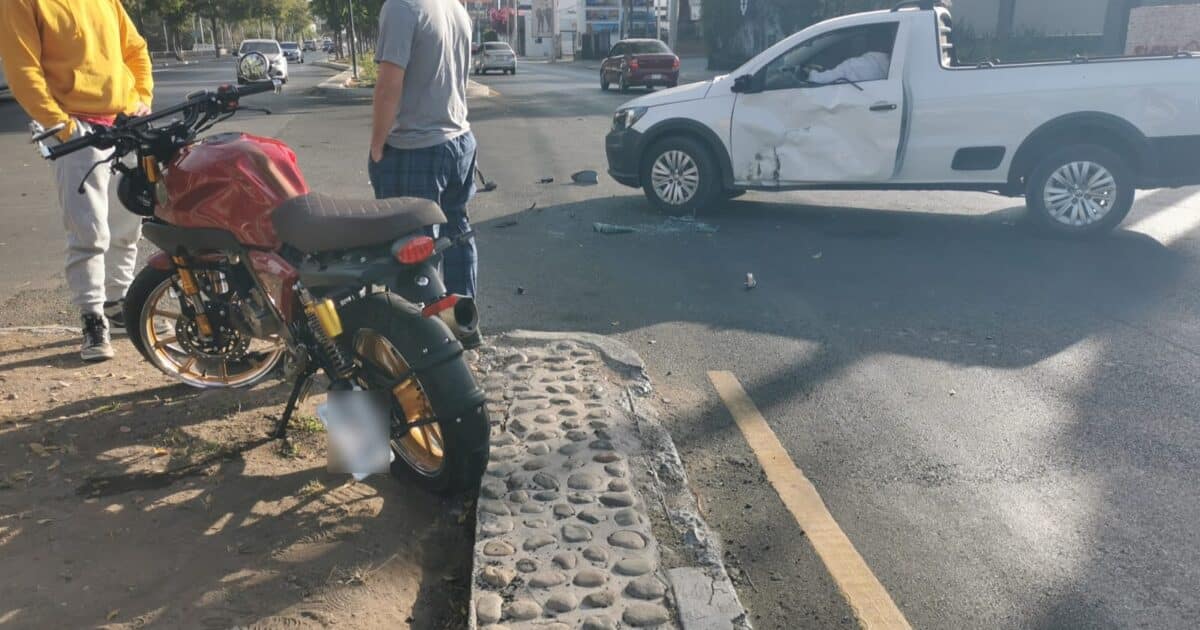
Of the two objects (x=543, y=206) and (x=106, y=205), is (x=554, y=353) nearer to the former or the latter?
(x=106, y=205)

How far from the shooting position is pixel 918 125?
861 cm

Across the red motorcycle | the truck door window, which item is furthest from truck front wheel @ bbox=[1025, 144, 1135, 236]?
the red motorcycle

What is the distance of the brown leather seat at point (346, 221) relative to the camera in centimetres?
331

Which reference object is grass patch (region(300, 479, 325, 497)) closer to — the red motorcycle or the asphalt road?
the red motorcycle

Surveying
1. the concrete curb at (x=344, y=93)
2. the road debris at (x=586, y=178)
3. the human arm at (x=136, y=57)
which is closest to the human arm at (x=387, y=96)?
the human arm at (x=136, y=57)

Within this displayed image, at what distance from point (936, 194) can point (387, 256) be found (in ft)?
28.1

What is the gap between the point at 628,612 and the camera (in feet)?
9.31

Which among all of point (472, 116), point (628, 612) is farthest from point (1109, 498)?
point (472, 116)

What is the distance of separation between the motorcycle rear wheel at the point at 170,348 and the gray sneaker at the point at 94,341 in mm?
558

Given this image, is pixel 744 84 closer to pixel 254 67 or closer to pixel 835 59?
pixel 835 59

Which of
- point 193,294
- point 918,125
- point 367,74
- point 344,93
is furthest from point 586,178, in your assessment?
point 367,74

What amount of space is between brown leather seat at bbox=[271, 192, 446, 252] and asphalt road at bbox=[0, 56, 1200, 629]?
1603mm

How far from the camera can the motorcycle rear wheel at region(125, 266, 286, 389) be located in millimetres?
4500

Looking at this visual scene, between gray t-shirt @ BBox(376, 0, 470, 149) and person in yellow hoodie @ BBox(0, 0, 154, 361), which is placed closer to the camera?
gray t-shirt @ BBox(376, 0, 470, 149)
